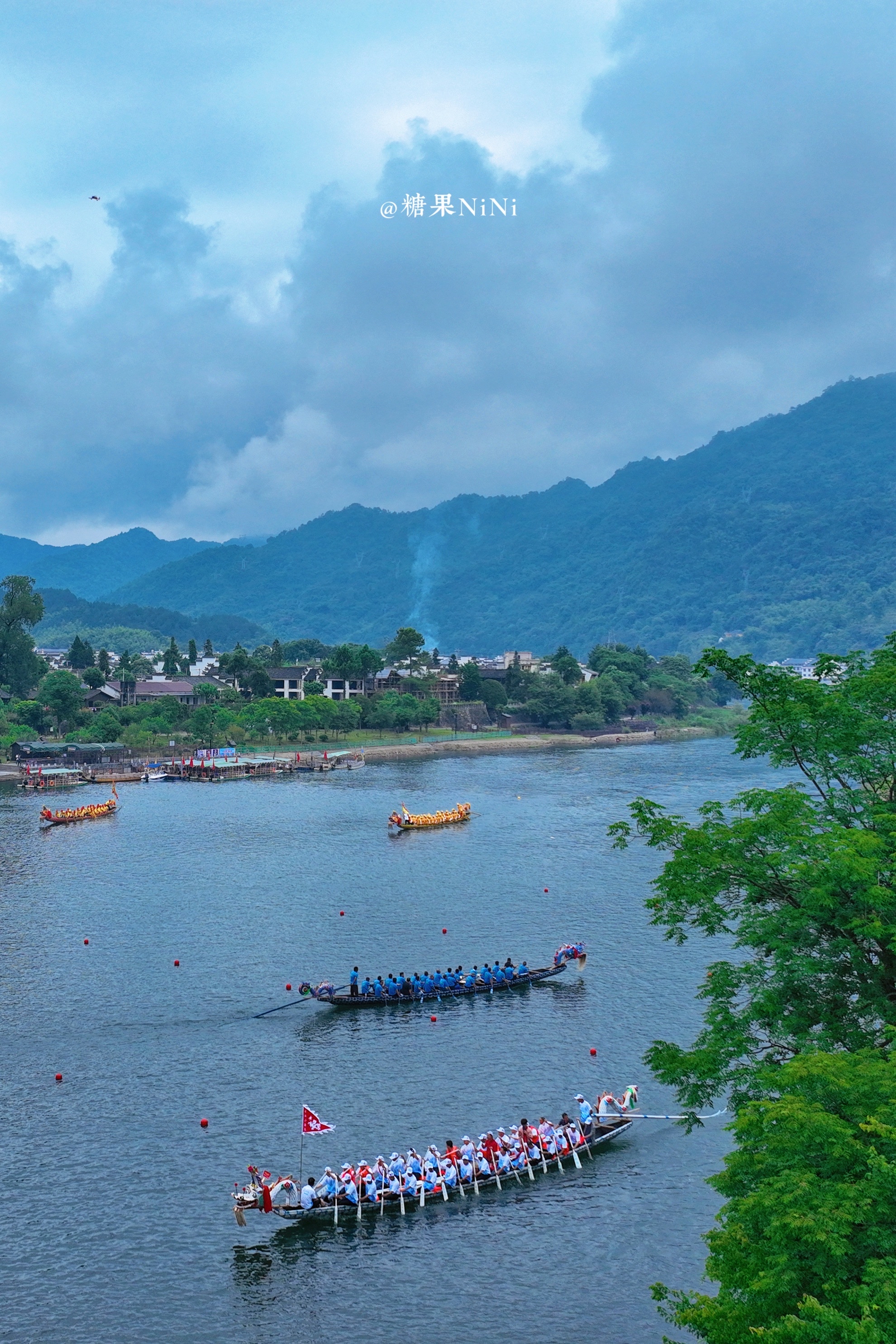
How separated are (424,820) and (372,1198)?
2405 inches

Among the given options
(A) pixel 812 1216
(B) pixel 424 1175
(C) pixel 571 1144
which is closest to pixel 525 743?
(C) pixel 571 1144

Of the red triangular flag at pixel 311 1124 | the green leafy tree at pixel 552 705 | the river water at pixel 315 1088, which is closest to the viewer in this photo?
the river water at pixel 315 1088

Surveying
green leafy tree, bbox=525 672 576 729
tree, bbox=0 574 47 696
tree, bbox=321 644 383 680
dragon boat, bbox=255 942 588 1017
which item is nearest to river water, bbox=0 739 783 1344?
dragon boat, bbox=255 942 588 1017

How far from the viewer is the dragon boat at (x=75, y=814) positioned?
9556 centimetres

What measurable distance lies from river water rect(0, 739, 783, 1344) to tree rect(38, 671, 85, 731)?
2718 inches

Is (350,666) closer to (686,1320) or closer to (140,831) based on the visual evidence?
(140,831)

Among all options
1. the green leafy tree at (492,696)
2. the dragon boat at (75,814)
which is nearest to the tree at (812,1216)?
the dragon boat at (75,814)

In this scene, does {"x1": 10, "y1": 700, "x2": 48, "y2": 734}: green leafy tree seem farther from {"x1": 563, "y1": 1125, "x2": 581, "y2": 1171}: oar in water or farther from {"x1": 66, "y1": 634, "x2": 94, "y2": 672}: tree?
{"x1": 563, "y1": 1125, "x2": 581, "y2": 1171}: oar in water

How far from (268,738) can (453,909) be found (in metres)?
96.5

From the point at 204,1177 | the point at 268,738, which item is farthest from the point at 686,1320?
the point at 268,738

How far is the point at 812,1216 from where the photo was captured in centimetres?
1730

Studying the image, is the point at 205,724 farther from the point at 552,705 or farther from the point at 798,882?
the point at 798,882

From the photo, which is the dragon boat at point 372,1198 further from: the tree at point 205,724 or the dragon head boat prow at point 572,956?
the tree at point 205,724

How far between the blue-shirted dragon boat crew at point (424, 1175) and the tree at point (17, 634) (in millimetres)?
136084
